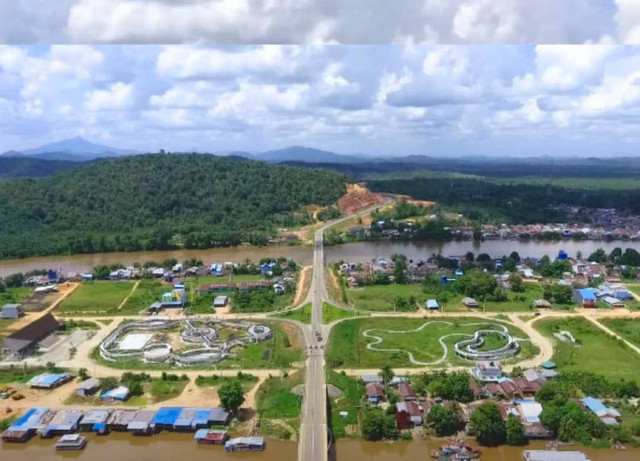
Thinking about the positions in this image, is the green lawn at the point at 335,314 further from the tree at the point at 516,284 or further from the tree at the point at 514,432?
the tree at the point at 514,432

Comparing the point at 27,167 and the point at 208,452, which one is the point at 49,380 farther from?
Answer: the point at 27,167

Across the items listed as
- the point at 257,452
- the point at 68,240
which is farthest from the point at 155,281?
the point at 257,452

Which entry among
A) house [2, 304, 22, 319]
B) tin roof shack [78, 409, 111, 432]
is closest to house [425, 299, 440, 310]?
tin roof shack [78, 409, 111, 432]

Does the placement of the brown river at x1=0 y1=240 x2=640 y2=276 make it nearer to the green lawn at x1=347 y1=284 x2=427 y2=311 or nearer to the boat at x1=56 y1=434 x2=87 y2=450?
the green lawn at x1=347 y1=284 x2=427 y2=311

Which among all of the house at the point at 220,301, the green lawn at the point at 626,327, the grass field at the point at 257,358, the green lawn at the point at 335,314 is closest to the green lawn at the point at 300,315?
the green lawn at the point at 335,314

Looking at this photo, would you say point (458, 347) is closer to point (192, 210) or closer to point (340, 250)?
point (340, 250)

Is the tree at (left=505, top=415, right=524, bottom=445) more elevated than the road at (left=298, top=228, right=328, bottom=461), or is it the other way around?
the road at (left=298, top=228, right=328, bottom=461)
